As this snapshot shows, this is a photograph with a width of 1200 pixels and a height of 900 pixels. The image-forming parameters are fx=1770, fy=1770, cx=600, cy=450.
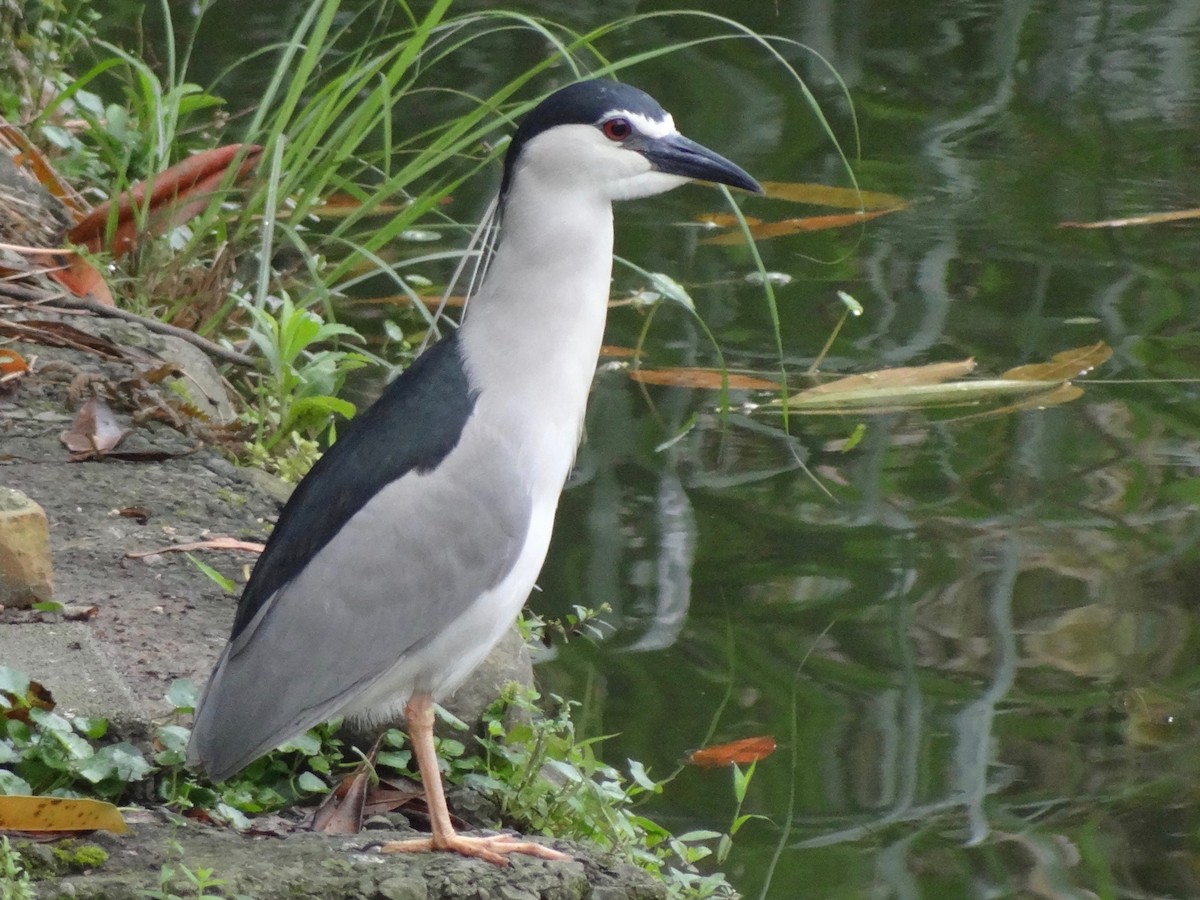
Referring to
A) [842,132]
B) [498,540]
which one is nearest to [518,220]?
[498,540]

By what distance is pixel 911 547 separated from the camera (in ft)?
13.6

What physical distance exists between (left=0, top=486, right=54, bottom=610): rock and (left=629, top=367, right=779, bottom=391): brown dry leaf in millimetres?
2307

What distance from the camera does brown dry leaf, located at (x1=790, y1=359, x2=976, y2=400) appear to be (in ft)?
15.9

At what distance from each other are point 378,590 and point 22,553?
63 cm

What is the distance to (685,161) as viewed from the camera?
9.62 feet

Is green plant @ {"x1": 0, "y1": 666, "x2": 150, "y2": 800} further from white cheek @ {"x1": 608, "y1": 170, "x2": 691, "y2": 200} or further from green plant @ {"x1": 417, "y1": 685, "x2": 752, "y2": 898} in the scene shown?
white cheek @ {"x1": 608, "y1": 170, "x2": 691, "y2": 200}

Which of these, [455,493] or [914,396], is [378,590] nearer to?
[455,493]

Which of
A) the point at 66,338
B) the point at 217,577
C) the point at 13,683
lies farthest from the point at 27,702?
the point at 66,338

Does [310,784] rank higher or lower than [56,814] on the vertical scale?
lower

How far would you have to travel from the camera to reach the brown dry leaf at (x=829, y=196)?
604cm

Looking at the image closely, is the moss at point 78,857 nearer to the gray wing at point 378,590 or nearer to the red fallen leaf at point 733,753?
the gray wing at point 378,590

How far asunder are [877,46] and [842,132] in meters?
1.02

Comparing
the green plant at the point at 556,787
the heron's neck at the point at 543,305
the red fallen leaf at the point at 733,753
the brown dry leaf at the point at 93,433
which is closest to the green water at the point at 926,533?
the red fallen leaf at the point at 733,753

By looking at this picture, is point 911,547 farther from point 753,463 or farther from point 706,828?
point 706,828
